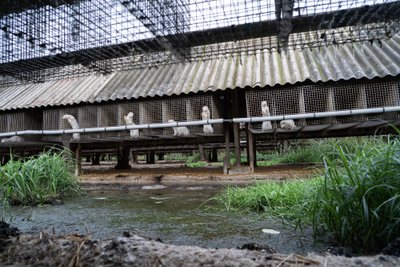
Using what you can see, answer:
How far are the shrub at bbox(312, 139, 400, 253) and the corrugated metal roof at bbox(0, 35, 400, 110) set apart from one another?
5.99 meters

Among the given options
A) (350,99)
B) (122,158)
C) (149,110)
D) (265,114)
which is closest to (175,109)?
(149,110)

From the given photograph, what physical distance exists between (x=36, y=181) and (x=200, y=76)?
6.30 meters

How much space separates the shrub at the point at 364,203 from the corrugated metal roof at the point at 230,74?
599 cm

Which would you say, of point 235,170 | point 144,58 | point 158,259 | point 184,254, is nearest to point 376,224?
point 184,254

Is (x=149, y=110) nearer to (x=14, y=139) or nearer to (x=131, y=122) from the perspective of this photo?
(x=131, y=122)

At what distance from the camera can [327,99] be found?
7625mm

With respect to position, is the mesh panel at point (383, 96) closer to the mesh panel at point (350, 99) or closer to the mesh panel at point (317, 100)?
the mesh panel at point (350, 99)

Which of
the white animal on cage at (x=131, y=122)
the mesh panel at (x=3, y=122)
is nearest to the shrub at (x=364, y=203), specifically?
the white animal on cage at (x=131, y=122)

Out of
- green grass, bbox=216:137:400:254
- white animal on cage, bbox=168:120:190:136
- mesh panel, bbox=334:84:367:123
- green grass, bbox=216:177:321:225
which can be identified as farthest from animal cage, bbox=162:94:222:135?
green grass, bbox=216:137:400:254

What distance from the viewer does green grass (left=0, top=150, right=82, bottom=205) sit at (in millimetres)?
4395

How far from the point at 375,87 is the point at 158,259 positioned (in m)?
7.94

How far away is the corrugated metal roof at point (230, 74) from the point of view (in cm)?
797

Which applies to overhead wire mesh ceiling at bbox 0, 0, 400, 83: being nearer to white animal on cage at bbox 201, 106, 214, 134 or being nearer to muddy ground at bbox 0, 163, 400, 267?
white animal on cage at bbox 201, 106, 214, 134

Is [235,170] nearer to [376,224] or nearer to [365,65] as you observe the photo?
[365,65]
